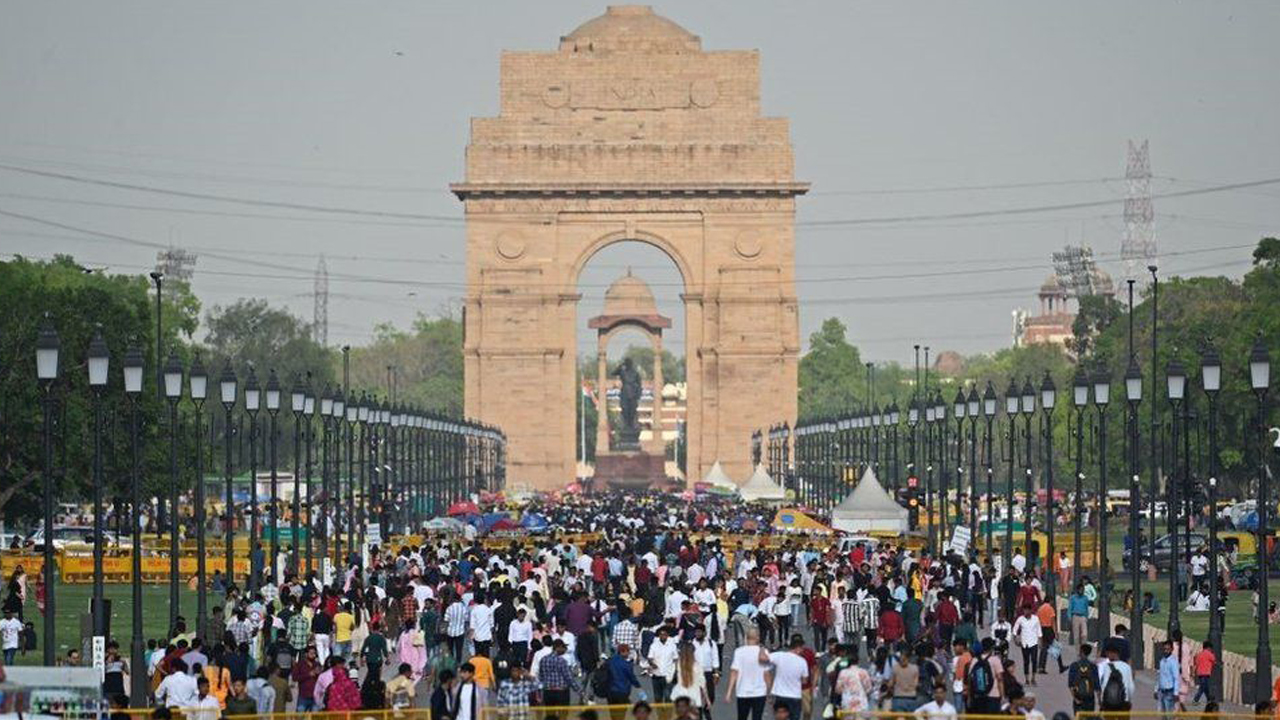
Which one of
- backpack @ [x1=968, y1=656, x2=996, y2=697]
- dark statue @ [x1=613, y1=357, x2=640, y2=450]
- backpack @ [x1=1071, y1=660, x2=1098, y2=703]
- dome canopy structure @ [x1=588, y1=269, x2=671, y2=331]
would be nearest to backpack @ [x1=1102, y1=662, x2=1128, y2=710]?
backpack @ [x1=1071, y1=660, x2=1098, y2=703]

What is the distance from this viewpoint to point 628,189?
127000mm

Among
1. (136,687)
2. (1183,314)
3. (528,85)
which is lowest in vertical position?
(136,687)

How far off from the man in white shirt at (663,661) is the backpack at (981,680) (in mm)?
3824

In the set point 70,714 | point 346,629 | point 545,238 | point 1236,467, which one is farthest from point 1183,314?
point 70,714

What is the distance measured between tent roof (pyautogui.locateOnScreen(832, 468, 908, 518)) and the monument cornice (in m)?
54.8

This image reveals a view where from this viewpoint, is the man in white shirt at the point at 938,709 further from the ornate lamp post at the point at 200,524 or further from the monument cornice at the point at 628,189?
the monument cornice at the point at 628,189

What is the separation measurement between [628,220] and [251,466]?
72088mm

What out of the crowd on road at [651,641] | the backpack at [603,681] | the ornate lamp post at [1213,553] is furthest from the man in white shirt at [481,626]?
the ornate lamp post at [1213,553]

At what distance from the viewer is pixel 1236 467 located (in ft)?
315

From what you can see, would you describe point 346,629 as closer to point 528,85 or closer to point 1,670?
point 1,670

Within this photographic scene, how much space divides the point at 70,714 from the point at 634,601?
15.1 metres

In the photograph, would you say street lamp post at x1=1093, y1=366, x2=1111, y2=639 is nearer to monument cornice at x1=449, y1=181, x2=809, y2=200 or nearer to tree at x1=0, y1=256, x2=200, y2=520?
tree at x1=0, y1=256, x2=200, y2=520

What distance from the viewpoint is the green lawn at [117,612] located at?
4741 centimetres

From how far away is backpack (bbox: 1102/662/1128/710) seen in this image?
3139 cm
